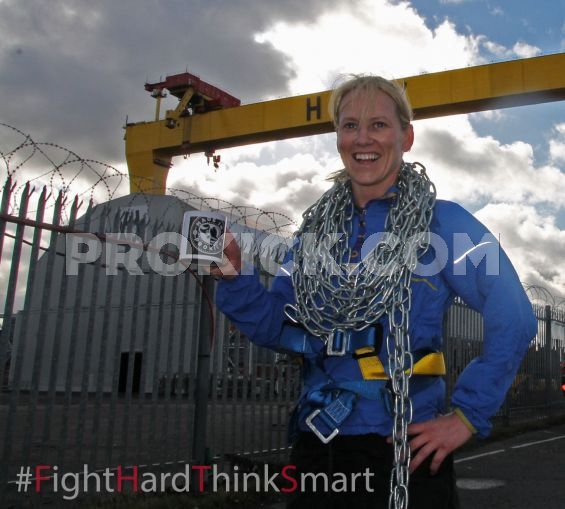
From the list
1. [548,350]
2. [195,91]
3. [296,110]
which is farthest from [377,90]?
[195,91]

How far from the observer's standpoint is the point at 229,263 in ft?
7.18

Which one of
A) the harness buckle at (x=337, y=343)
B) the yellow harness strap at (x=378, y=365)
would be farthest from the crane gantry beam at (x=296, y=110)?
the yellow harness strap at (x=378, y=365)

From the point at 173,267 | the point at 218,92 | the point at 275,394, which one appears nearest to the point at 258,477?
the point at 275,394

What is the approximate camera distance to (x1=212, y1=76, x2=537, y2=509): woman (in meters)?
1.92

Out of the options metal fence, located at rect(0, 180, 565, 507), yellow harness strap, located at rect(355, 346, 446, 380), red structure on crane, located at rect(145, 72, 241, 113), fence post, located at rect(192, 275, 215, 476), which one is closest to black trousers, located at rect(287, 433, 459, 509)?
yellow harness strap, located at rect(355, 346, 446, 380)

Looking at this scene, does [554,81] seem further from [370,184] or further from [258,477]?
[370,184]

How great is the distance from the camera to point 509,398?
1221 centimetres

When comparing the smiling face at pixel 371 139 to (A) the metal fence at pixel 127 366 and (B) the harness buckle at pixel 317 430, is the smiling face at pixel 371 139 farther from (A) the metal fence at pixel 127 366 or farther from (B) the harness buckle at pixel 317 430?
(A) the metal fence at pixel 127 366

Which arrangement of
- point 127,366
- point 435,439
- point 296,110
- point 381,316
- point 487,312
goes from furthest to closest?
1. point 296,110
2. point 127,366
3. point 381,316
4. point 487,312
5. point 435,439

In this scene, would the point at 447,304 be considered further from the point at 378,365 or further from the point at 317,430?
the point at 317,430

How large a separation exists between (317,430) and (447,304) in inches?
23.8

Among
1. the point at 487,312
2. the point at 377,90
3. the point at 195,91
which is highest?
the point at 195,91

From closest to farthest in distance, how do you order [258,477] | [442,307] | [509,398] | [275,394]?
[442,307]
[258,477]
[275,394]
[509,398]

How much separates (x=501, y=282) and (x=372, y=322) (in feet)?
→ 1.34
